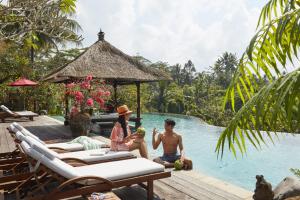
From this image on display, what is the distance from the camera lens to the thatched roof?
10469 mm

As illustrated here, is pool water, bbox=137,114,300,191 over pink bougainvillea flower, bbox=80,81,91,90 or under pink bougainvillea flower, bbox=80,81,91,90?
under

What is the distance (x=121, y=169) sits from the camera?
342 centimetres

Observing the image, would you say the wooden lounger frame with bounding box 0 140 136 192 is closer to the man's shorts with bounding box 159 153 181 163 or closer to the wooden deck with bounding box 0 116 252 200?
the wooden deck with bounding box 0 116 252 200

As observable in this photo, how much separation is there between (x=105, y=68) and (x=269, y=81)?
32.9 ft

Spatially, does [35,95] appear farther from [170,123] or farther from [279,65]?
[279,65]

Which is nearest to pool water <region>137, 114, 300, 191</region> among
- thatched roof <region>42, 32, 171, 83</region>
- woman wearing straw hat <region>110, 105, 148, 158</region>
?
woman wearing straw hat <region>110, 105, 148, 158</region>

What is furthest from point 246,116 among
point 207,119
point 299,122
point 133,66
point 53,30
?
point 207,119

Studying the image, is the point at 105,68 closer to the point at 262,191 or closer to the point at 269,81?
the point at 262,191

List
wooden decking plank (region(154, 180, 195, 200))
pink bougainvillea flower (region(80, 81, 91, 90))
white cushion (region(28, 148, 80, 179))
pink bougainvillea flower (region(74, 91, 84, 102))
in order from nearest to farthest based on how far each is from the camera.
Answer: white cushion (region(28, 148, 80, 179)) < wooden decking plank (region(154, 180, 195, 200)) < pink bougainvillea flower (region(74, 91, 84, 102)) < pink bougainvillea flower (region(80, 81, 91, 90))

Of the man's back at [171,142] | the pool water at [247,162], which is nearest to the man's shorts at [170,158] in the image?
the man's back at [171,142]

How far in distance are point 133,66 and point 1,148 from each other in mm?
6216

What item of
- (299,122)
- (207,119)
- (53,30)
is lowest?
(207,119)

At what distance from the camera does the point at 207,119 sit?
77.5 ft

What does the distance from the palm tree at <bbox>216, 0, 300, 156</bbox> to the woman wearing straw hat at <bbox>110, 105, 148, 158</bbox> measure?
3175 mm
